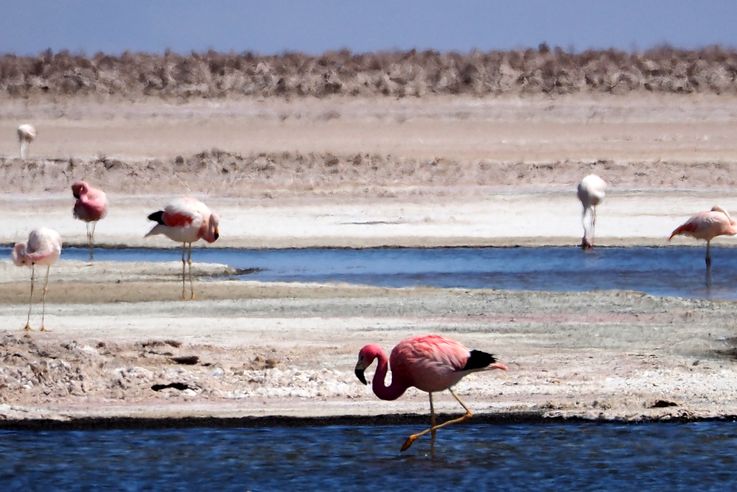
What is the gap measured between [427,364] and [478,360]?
12.0 inches

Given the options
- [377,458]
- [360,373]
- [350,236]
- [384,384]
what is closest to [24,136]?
[350,236]

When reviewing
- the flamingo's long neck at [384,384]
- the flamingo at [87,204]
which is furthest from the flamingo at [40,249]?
the flamingo at [87,204]

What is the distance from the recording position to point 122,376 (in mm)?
11633

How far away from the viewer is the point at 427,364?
991cm

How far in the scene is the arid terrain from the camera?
450 inches

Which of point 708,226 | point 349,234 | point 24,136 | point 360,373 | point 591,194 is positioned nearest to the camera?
point 360,373

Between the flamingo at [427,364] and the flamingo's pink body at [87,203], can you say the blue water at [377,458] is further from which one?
the flamingo's pink body at [87,203]

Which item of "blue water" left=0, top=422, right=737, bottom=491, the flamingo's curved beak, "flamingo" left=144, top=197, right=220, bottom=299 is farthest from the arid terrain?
the flamingo's curved beak

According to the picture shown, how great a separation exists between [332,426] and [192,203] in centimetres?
817

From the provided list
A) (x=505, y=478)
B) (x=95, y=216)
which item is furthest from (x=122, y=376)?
(x=95, y=216)

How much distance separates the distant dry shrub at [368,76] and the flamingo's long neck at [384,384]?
39.2m

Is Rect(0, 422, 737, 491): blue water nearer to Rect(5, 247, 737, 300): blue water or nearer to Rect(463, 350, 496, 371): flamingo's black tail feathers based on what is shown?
Rect(463, 350, 496, 371): flamingo's black tail feathers

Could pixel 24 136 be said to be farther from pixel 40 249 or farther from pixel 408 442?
pixel 408 442

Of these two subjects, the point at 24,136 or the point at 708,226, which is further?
the point at 24,136
